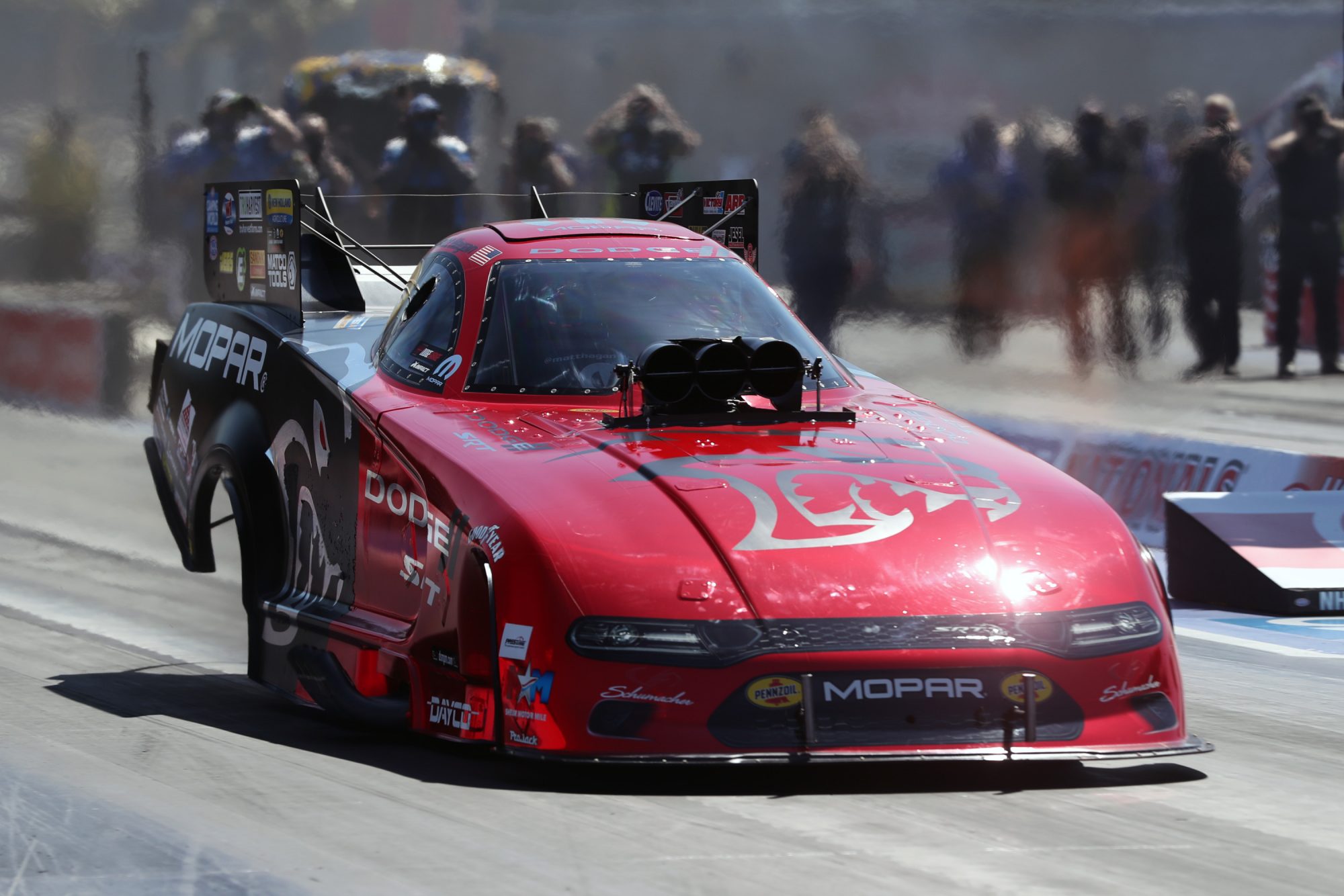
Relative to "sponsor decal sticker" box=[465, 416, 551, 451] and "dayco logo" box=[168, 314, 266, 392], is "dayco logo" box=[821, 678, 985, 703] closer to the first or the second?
"sponsor decal sticker" box=[465, 416, 551, 451]

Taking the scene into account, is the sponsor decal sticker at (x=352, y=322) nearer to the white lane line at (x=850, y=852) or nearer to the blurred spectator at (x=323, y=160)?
the white lane line at (x=850, y=852)

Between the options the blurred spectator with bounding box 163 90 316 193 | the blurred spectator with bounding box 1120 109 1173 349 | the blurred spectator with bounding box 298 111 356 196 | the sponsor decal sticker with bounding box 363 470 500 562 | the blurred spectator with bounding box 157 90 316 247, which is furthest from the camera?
the blurred spectator with bounding box 298 111 356 196

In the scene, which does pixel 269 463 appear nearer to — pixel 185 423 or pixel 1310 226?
pixel 185 423

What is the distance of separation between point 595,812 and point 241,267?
3907 mm

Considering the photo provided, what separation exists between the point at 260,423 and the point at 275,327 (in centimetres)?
44

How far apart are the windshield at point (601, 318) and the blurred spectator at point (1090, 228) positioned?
25.4 ft

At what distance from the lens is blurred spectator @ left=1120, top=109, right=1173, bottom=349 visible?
1299 centimetres

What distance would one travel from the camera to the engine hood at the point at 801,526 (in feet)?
13.8

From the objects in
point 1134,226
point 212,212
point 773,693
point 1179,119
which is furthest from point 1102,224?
point 773,693

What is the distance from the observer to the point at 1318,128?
12.8m

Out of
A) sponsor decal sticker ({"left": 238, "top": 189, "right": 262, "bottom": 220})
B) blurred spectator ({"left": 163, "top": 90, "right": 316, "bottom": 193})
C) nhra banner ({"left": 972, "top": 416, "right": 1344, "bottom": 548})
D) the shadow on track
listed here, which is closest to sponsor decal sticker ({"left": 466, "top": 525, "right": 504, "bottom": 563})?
the shadow on track

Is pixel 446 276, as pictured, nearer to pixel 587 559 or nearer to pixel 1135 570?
pixel 587 559

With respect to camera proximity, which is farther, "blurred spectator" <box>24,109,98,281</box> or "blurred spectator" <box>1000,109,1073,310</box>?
"blurred spectator" <box>24,109,98,281</box>

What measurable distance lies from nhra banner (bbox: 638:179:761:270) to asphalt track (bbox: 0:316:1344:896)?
3.04 metres
